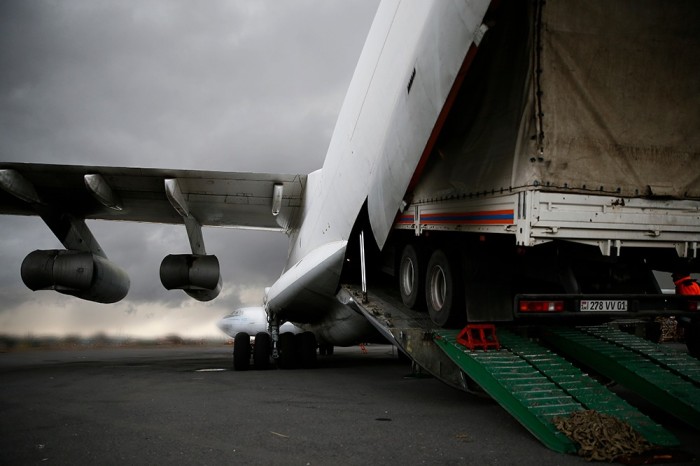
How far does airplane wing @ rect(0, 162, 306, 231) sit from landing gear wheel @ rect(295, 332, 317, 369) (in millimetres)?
2414

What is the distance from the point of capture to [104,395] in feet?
24.0

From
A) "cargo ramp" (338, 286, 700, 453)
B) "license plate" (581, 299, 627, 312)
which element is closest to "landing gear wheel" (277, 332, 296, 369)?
"cargo ramp" (338, 286, 700, 453)

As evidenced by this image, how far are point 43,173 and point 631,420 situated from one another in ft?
32.7

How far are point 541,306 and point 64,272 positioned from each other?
915 centimetres

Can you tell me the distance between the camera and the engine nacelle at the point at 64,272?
37.1 ft

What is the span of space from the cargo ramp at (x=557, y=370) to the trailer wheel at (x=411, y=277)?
19 centimetres

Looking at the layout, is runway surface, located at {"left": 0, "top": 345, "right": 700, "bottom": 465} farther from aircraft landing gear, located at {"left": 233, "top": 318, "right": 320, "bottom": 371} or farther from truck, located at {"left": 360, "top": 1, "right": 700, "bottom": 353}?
aircraft landing gear, located at {"left": 233, "top": 318, "right": 320, "bottom": 371}

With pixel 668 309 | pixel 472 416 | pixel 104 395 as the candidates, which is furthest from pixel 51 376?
pixel 668 309

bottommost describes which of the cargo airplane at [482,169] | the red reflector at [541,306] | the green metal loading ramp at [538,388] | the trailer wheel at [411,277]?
the green metal loading ramp at [538,388]

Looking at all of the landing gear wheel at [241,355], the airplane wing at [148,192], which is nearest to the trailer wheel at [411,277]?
the airplane wing at [148,192]

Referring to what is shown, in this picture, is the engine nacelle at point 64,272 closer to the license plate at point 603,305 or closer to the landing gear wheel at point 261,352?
the landing gear wheel at point 261,352

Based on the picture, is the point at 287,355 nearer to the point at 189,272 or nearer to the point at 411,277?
the point at 189,272

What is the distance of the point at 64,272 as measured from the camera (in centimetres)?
1134

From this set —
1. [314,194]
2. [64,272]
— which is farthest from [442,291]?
[64,272]
